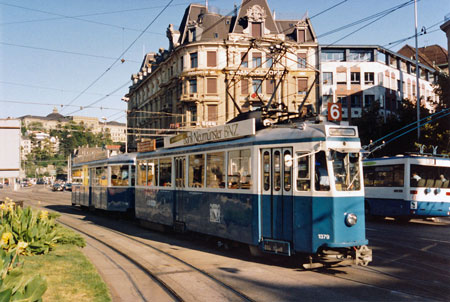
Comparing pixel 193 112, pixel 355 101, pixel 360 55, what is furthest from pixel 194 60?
pixel 360 55

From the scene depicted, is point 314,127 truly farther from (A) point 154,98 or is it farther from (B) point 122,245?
(A) point 154,98

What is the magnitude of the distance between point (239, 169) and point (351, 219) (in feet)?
10.5

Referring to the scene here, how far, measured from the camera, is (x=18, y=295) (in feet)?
16.8

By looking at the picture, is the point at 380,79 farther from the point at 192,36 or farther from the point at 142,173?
the point at 142,173

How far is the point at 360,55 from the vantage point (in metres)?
49.6

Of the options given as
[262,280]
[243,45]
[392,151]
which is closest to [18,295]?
[262,280]

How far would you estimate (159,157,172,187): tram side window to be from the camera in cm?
1551

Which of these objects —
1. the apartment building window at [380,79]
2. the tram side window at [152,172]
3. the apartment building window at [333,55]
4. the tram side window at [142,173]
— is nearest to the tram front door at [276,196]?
the tram side window at [152,172]

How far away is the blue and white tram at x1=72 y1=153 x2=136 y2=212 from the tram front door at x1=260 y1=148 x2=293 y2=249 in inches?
454

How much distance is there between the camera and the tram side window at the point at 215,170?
1228cm

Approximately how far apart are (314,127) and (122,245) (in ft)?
24.6

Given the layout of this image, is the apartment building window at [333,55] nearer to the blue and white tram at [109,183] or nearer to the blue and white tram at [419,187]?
the blue and white tram at [419,187]

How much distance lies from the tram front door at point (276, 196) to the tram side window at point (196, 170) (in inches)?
116

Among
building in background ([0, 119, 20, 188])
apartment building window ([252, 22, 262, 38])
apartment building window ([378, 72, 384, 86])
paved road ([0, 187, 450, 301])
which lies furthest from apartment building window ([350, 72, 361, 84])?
building in background ([0, 119, 20, 188])
